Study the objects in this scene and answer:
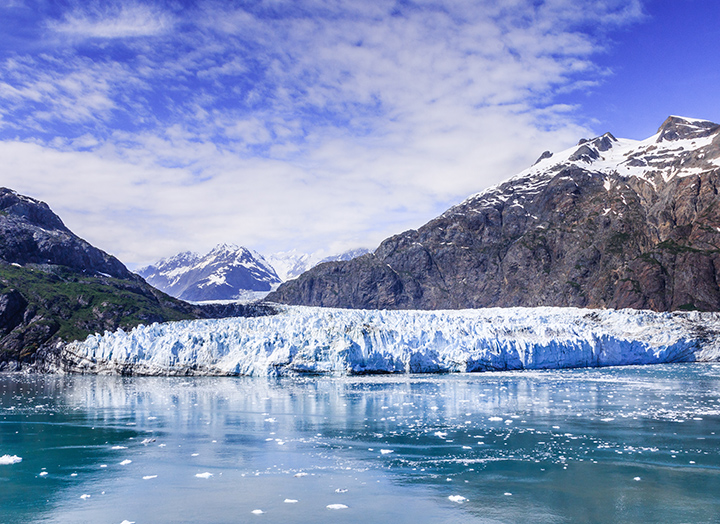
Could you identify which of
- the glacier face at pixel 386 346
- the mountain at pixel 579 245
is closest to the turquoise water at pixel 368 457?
the glacier face at pixel 386 346

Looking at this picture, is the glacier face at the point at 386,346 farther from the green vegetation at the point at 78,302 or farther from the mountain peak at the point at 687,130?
the mountain peak at the point at 687,130

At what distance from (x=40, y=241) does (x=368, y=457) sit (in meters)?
124

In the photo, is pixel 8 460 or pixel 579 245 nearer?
pixel 8 460

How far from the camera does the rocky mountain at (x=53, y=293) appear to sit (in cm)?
7556

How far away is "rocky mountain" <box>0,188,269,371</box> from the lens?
75.6 metres

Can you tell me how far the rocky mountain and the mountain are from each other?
2871 inches

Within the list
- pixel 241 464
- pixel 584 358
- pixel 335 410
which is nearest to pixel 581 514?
pixel 241 464

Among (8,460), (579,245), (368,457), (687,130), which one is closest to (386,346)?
(368,457)

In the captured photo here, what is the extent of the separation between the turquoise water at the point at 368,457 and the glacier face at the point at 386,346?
13.0m

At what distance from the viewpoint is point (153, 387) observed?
4347 cm

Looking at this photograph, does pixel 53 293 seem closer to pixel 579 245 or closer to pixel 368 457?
pixel 368 457

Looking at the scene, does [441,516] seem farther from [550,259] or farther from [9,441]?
[550,259]

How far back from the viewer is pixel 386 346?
2020 inches

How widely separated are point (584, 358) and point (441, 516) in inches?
1927
